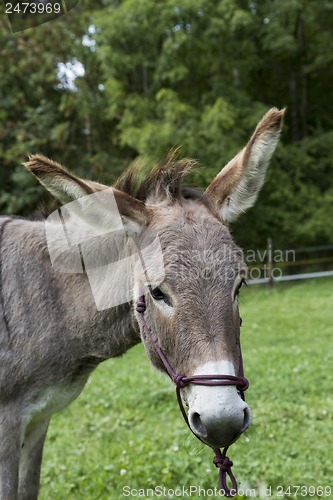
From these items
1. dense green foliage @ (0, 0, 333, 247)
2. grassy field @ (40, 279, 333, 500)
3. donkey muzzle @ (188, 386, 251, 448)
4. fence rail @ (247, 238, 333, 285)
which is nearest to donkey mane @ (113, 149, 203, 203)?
grassy field @ (40, 279, 333, 500)

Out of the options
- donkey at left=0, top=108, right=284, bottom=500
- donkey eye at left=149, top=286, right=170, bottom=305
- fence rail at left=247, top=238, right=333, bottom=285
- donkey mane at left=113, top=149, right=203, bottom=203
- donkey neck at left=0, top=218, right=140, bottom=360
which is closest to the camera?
donkey at left=0, top=108, right=284, bottom=500

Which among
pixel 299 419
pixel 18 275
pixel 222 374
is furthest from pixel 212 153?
pixel 222 374

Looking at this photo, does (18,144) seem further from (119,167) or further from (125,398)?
(125,398)

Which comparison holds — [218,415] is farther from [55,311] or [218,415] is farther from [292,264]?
[292,264]

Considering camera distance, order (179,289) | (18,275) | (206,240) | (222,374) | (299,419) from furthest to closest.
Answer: (299,419)
(18,275)
(206,240)
(179,289)
(222,374)

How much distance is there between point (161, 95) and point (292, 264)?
6.18 metres

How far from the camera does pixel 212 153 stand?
13.1m

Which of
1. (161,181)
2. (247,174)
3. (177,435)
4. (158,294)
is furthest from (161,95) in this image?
(158,294)

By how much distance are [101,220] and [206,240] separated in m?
0.54

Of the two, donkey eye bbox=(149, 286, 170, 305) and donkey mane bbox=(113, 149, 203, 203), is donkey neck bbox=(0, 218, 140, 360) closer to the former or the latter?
donkey eye bbox=(149, 286, 170, 305)

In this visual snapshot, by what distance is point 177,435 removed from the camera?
4.75 meters

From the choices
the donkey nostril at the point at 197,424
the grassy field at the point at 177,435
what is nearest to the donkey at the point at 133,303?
the donkey nostril at the point at 197,424

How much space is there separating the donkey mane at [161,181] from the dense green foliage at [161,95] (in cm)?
1027

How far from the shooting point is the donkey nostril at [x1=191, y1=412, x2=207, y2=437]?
1.99 meters
